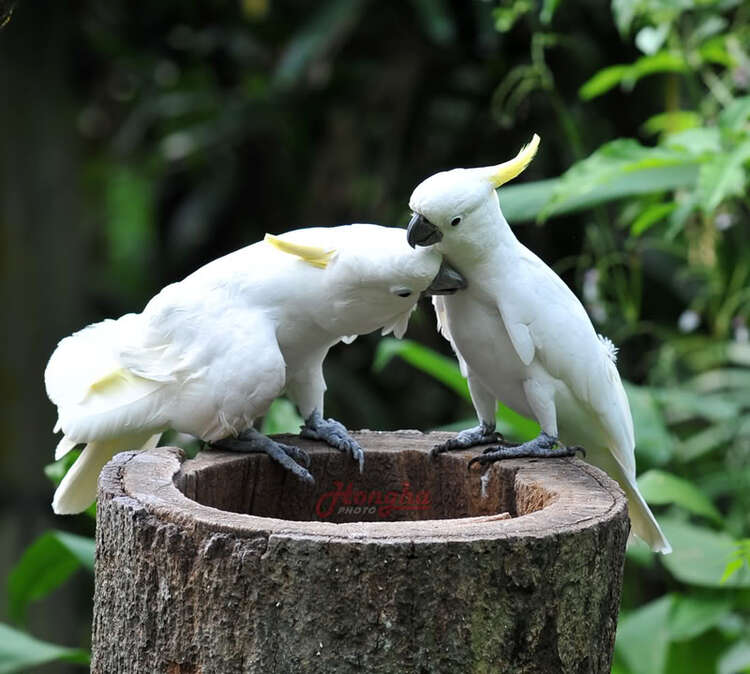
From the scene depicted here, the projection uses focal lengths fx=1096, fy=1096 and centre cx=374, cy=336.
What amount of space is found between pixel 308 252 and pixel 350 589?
609mm

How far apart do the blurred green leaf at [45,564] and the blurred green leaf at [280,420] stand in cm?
42

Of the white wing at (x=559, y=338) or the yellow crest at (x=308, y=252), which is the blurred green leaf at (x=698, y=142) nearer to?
the white wing at (x=559, y=338)

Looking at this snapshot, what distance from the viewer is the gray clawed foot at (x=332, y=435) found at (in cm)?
177

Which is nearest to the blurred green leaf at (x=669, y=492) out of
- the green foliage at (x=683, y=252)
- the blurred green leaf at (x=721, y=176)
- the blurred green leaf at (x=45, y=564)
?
the green foliage at (x=683, y=252)

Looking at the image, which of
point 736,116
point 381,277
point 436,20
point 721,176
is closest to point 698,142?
point 736,116

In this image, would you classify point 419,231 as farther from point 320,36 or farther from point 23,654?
point 320,36

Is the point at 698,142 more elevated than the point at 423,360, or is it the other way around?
the point at 698,142

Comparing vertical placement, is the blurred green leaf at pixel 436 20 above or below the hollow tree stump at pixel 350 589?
above

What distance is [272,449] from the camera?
5.65 feet

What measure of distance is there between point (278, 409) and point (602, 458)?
73 cm

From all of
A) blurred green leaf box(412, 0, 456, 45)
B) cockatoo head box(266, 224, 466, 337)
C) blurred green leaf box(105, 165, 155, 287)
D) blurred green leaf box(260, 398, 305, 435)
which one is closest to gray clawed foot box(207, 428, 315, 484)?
cockatoo head box(266, 224, 466, 337)

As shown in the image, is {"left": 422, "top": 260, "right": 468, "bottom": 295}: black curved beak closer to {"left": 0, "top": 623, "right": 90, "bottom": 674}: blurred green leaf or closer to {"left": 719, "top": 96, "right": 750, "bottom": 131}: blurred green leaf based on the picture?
{"left": 719, "top": 96, "right": 750, "bottom": 131}: blurred green leaf

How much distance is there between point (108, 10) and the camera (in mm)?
4602

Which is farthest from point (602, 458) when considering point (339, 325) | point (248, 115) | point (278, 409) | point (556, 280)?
point (248, 115)
